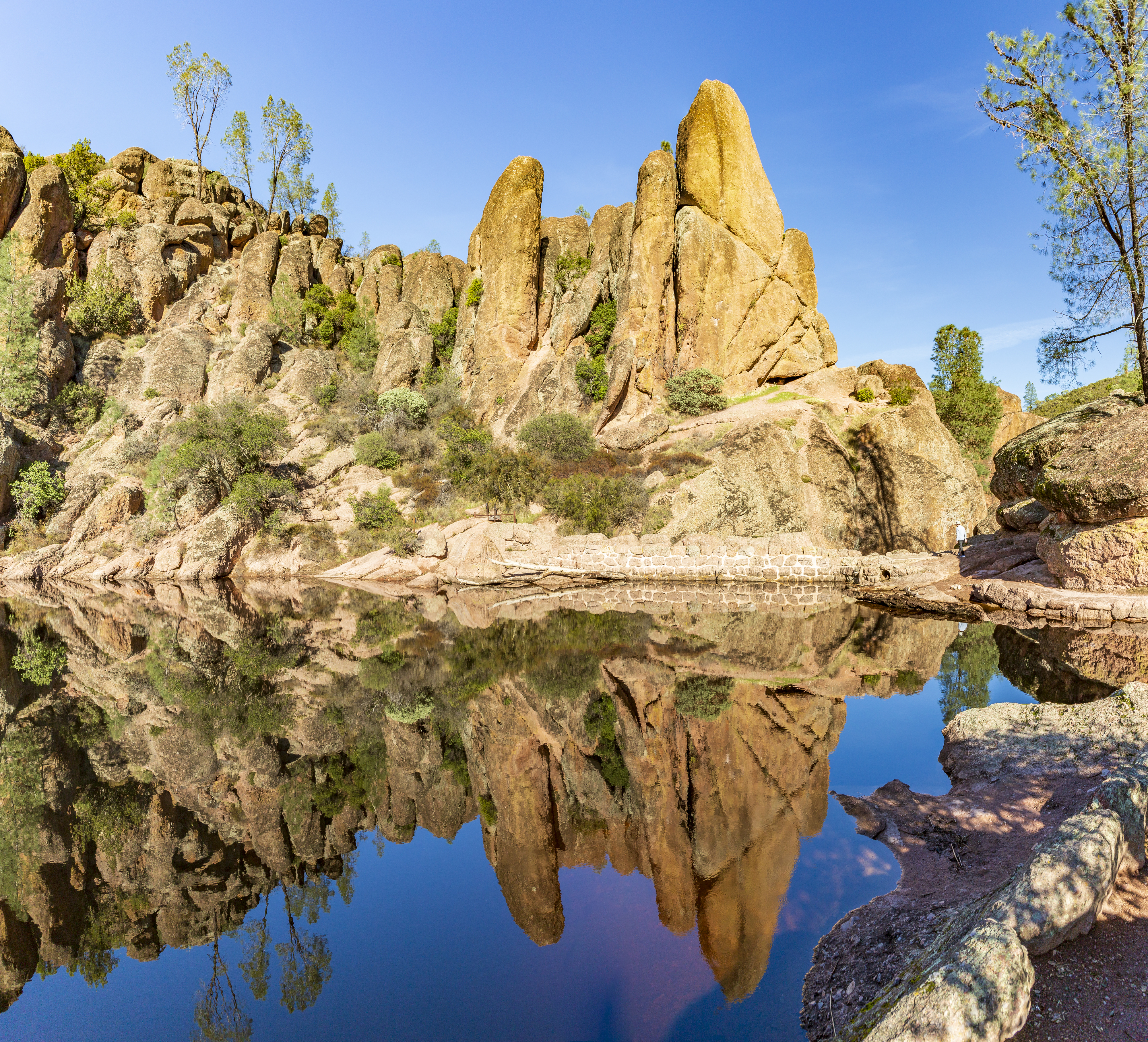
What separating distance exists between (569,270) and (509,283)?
378 cm

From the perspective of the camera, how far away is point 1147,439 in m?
13.7

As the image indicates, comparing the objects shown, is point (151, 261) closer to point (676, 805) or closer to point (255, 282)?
point (255, 282)

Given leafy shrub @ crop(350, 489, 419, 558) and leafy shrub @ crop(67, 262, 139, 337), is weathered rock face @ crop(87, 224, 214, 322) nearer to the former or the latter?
leafy shrub @ crop(67, 262, 139, 337)

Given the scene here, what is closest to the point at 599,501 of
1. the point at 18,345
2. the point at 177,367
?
the point at 177,367

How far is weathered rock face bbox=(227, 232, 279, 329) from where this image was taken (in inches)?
1626

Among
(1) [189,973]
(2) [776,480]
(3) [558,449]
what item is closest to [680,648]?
(1) [189,973]

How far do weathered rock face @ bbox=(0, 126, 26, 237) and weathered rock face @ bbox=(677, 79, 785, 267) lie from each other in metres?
37.8

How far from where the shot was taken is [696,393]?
30.4 meters

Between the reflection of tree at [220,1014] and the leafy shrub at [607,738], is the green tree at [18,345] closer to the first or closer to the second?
the leafy shrub at [607,738]

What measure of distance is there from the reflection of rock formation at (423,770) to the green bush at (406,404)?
22659mm

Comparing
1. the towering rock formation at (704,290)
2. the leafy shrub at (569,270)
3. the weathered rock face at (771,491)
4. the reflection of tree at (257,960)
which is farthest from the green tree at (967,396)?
the reflection of tree at (257,960)

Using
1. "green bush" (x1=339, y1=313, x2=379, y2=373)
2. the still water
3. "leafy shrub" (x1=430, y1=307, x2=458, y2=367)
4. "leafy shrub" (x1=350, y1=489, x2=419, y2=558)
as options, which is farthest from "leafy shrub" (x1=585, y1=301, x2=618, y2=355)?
the still water

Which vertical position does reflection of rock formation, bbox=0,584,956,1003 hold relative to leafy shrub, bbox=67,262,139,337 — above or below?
below

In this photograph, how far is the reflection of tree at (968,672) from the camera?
874 cm
